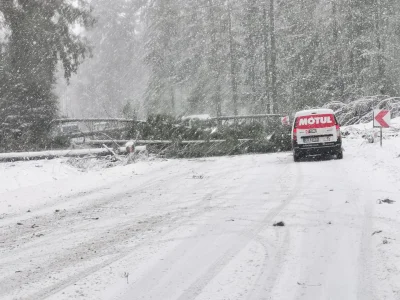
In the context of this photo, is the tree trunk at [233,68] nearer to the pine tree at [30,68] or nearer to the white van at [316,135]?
the pine tree at [30,68]

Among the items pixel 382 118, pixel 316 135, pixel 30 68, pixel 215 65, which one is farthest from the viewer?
pixel 215 65

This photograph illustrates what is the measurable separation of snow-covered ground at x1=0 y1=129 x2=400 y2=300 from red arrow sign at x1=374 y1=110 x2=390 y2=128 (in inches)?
163

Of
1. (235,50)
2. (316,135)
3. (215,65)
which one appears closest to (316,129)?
(316,135)

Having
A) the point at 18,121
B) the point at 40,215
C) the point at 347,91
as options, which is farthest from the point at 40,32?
the point at 347,91

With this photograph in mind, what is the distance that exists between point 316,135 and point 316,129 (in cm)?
21

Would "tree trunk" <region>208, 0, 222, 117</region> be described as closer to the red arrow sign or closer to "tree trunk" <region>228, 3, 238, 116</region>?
"tree trunk" <region>228, 3, 238, 116</region>

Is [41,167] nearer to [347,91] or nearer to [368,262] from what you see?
[368,262]

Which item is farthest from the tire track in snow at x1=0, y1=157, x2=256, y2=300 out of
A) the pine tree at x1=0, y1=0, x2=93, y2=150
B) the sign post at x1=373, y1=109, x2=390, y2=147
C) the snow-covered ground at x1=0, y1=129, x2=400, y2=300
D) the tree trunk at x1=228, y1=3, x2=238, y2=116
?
the tree trunk at x1=228, y1=3, x2=238, y2=116

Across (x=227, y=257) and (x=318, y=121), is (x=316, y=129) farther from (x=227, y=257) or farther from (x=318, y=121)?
(x=227, y=257)

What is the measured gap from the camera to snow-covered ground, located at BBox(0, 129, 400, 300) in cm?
443

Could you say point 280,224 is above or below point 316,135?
below

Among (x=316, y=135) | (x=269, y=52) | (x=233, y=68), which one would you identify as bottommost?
(x=316, y=135)

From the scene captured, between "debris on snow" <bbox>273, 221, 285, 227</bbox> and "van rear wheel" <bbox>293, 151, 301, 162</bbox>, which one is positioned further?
"van rear wheel" <bbox>293, 151, 301, 162</bbox>

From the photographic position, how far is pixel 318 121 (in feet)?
51.7
